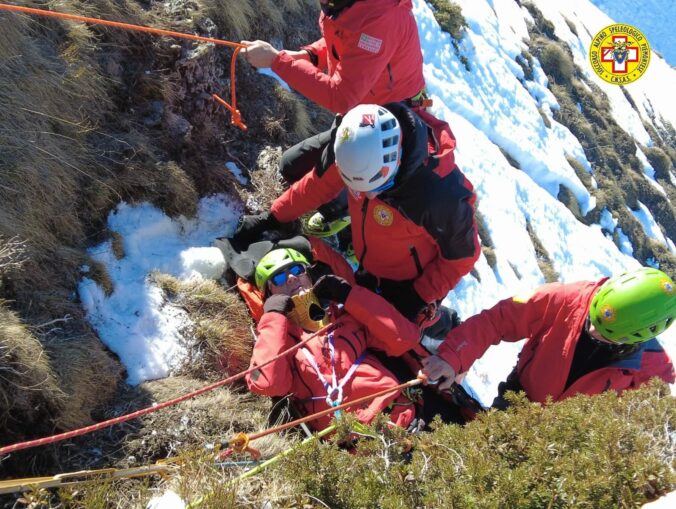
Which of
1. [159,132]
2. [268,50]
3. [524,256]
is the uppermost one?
[268,50]

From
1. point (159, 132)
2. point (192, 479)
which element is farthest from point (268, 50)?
point (192, 479)

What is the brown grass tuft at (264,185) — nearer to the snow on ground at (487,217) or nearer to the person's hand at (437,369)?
the snow on ground at (487,217)

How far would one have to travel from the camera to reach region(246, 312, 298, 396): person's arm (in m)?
4.16

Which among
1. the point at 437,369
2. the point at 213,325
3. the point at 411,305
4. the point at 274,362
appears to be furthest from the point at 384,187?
the point at 213,325

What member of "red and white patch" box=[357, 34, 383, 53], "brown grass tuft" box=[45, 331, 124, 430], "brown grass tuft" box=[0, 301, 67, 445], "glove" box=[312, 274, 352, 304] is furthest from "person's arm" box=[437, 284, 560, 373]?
"brown grass tuft" box=[0, 301, 67, 445]

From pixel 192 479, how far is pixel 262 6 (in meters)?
6.63

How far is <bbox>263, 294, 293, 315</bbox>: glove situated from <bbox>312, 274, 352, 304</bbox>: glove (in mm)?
265

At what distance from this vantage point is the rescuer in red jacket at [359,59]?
14.5ft

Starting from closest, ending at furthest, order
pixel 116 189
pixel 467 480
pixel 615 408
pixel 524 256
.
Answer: pixel 467 480 → pixel 615 408 → pixel 116 189 → pixel 524 256

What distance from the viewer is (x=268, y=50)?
4973mm

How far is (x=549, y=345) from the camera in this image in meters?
4.50

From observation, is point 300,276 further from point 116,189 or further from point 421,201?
point 116,189

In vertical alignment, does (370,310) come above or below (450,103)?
below

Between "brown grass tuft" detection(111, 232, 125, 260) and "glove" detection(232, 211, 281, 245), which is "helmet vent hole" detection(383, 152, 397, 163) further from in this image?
"brown grass tuft" detection(111, 232, 125, 260)
